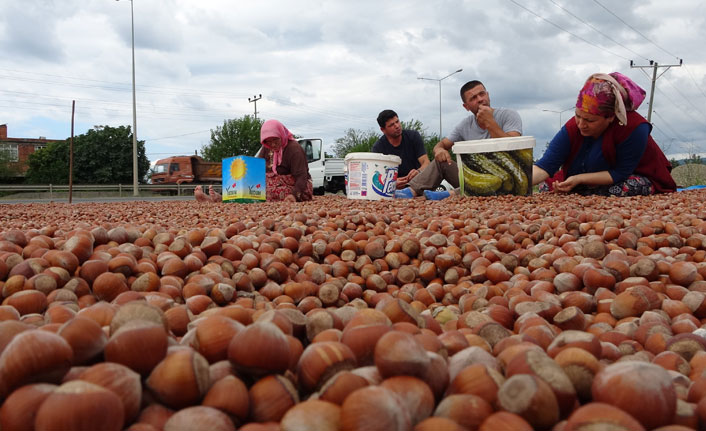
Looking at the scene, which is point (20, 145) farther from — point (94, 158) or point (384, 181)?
point (384, 181)

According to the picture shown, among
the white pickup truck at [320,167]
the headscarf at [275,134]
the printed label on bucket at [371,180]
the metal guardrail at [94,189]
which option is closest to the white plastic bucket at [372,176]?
the printed label on bucket at [371,180]

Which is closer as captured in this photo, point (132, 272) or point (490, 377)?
point (490, 377)

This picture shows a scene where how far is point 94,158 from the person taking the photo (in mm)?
33219

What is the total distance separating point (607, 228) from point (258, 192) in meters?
4.75

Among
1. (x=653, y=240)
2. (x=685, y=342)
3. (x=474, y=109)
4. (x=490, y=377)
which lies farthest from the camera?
(x=474, y=109)

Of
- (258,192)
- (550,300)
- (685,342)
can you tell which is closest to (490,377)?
(685,342)

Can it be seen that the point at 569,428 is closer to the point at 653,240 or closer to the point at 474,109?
the point at 653,240

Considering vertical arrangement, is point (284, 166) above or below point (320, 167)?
below

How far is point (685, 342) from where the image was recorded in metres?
1.31

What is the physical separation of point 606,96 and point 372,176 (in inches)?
97.9

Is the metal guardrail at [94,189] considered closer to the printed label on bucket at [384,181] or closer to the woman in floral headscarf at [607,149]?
the printed label on bucket at [384,181]

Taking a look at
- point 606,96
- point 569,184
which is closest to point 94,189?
point 569,184

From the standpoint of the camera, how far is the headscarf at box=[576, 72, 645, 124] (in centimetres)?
432

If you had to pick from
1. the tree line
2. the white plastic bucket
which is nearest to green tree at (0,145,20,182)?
the tree line
